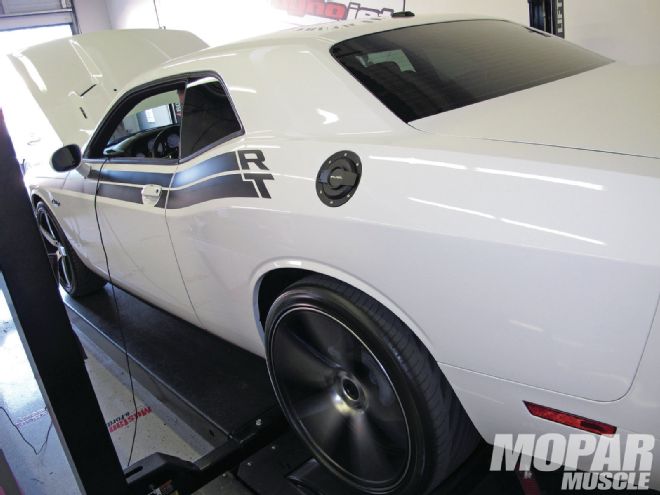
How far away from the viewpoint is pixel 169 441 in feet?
7.74

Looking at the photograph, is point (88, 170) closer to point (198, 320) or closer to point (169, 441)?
point (198, 320)

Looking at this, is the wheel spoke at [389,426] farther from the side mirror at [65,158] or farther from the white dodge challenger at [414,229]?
the side mirror at [65,158]

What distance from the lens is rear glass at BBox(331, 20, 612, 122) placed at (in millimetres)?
1595

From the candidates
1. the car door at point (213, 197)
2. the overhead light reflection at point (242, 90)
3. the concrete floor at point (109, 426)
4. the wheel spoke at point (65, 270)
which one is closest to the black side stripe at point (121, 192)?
the car door at point (213, 197)

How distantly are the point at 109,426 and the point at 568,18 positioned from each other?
4.01 m

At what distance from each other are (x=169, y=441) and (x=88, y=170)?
4.29 feet

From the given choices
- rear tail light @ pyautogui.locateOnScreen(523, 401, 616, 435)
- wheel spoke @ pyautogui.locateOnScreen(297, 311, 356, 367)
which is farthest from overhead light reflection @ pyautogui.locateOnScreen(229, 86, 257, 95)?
rear tail light @ pyautogui.locateOnScreen(523, 401, 616, 435)

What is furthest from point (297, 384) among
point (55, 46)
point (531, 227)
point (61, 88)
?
point (55, 46)

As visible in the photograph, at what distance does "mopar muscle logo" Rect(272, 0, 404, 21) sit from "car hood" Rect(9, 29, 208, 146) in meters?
2.19

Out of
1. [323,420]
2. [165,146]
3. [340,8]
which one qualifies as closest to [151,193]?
[165,146]

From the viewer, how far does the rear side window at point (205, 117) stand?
1940 millimetres

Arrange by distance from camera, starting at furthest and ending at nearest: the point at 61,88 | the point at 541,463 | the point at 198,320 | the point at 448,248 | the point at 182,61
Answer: the point at 61,88 < the point at 198,320 < the point at 182,61 < the point at 541,463 < the point at 448,248

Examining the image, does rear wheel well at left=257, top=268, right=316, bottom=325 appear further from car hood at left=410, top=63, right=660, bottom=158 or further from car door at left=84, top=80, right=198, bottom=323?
car hood at left=410, top=63, right=660, bottom=158

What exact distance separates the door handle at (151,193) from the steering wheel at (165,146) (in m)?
0.66
